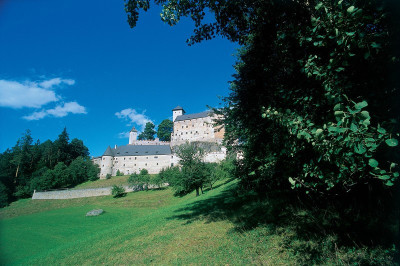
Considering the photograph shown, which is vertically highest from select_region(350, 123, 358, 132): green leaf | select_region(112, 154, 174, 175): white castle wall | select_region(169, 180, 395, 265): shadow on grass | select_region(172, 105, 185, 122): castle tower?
select_region(172, 105, 185, 122): castle tower

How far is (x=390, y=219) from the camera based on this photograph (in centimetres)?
434

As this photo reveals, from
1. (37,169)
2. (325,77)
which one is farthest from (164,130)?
(325,77)

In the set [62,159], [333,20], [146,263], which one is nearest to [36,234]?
[146,263]

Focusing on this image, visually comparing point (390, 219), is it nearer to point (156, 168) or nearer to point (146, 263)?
point (146, 263)

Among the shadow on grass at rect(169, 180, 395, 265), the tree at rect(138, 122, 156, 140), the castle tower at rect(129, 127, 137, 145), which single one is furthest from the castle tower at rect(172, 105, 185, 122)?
the shadow on grass at rect(169, 180, 395, 265)

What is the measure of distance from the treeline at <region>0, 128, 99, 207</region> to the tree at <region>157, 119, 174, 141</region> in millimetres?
42518

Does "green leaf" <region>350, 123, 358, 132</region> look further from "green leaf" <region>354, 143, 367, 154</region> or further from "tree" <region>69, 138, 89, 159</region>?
"tree" <region>69, 138, 89, 159</region>

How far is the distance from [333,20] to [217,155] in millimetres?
71849

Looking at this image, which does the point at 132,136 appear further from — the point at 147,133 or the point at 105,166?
the point at 105,166

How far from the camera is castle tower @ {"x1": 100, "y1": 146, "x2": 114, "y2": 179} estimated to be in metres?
75.6

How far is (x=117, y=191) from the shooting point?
5012 centimetres

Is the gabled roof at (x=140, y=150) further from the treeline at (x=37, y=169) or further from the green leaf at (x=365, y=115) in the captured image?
the green leaf at (x=365, y=115)

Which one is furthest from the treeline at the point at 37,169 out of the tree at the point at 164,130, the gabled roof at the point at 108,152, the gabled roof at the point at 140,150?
the tree at the point at 164,130

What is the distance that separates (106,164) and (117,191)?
3127cm
